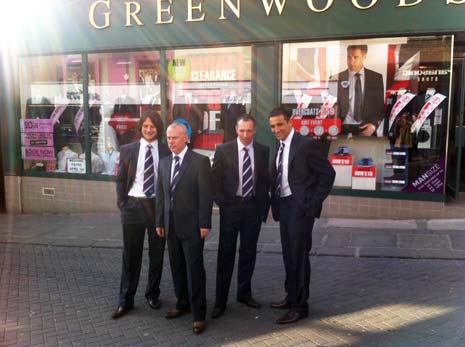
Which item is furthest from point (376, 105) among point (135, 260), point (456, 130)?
point (135, 260)

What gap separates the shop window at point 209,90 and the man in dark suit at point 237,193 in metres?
3.81

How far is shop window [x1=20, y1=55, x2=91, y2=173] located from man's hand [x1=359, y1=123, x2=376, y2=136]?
4.76m

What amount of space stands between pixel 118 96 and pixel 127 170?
4.83 meters

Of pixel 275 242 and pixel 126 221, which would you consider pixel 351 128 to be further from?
pixel 126 221

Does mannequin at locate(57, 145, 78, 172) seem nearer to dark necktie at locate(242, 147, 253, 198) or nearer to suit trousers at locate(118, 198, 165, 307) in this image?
suit trousers at locate(118, 198, 165, 307)

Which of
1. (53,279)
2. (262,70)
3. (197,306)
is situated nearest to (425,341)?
(197,306)

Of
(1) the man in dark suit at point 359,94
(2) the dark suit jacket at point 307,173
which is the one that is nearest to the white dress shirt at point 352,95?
(1) the man in dark suit at point 359,94

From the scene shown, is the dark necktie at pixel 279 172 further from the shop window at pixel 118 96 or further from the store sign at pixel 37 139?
the store sign at pixel 37 139

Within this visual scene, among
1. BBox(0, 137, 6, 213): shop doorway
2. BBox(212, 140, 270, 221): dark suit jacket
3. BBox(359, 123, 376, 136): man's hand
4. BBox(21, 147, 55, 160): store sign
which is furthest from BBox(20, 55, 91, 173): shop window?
BBox(212, 140, 270, 221): dark suit jacket

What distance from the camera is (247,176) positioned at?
445cm

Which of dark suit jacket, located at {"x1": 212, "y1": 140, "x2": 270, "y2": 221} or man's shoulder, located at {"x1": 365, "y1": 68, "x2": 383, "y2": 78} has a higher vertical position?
man's shoulder, located at {"x1": 365, "y1": 68, "x2": 383, "y2": 78}

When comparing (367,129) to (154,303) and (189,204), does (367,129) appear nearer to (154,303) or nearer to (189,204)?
(189,204)

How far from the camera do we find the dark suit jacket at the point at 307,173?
4156mm

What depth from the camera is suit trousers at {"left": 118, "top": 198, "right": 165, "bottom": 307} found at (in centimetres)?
454
